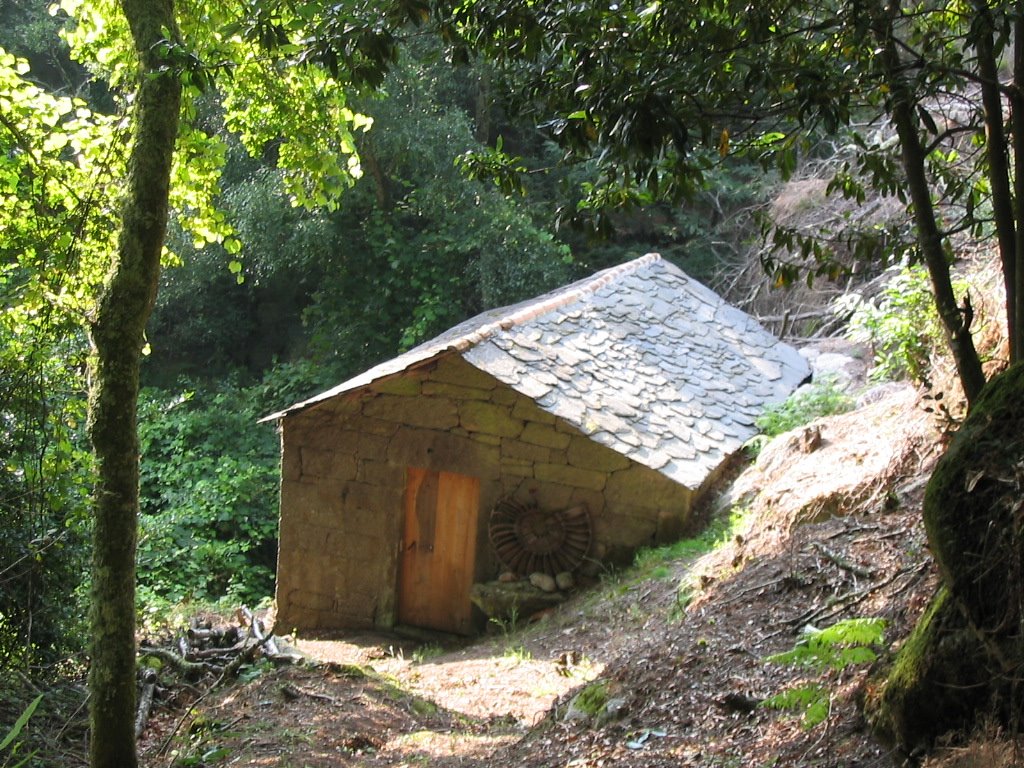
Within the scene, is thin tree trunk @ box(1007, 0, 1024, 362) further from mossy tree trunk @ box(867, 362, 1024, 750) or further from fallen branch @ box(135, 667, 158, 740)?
fallen branch @ box(135, 667, 158, 740)

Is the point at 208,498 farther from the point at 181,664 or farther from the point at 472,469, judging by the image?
the point at 181,664

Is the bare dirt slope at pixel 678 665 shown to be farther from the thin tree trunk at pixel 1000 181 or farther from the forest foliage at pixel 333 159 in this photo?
the thin tree trunk at pixel 1000 181

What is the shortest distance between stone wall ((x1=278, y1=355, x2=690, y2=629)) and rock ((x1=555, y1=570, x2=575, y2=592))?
1.20 feet

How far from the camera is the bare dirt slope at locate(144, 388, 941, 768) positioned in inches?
176

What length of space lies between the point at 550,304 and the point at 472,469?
2.62 metres

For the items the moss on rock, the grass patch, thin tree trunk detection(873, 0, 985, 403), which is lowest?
the grass patch

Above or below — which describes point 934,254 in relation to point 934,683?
above

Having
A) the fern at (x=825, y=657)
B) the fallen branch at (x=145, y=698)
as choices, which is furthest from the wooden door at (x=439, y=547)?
the fern at (x=825, y=657)

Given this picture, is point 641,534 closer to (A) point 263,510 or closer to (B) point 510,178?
(B) point 510,178

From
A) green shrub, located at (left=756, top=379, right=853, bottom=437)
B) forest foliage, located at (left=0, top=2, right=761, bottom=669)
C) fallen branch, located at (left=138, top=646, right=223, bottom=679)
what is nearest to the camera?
fallen branch, located at (left=138, top=646, right=223, bottom=679)

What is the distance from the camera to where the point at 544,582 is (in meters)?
9.72

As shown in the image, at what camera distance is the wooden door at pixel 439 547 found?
10.3 metres

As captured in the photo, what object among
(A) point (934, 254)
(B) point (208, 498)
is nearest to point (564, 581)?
(A) point (934, 254)

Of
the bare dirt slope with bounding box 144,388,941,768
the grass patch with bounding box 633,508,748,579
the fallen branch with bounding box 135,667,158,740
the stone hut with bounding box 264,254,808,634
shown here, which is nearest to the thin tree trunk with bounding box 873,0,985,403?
the bare dirt slope with bounding box 144,388,941,768
